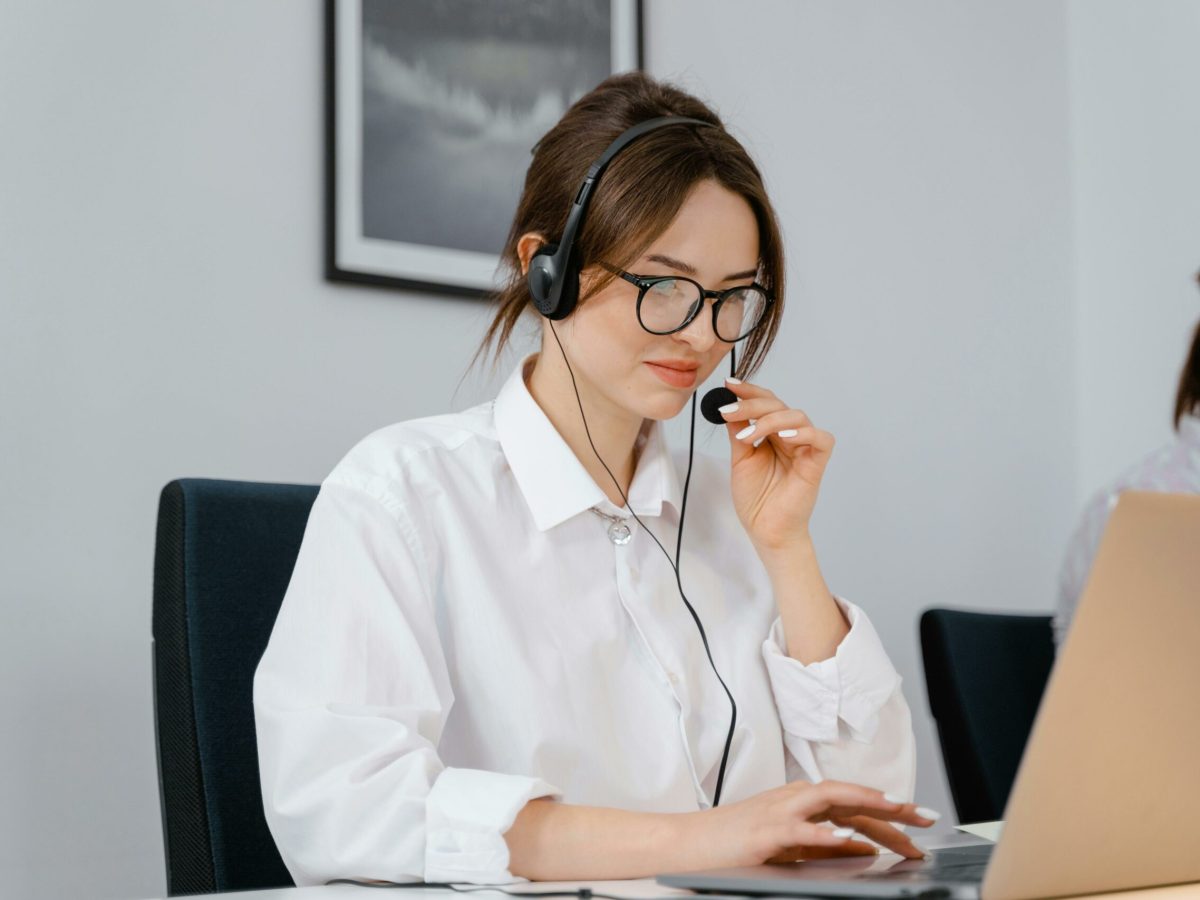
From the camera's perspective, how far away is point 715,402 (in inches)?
50.7

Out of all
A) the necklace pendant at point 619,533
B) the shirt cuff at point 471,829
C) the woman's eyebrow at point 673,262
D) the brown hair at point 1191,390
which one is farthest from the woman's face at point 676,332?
the brown hair at point 1191,390

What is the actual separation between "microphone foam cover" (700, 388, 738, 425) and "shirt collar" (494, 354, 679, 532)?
9 centimetres

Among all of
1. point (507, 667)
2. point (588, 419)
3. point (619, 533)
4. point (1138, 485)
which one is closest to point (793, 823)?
point (507, 667)

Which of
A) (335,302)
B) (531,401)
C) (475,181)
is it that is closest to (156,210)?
(335,302)

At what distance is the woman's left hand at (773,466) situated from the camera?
49.9 inches

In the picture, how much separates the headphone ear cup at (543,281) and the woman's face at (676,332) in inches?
1.4

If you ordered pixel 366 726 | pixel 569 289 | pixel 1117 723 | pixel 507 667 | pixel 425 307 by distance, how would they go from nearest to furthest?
pixel 1117 723 < pixel 366 726 < pixel 507 667 < pixel 569 289 < pixel 425 307

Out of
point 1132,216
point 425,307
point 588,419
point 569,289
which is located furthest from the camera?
point 1132,216

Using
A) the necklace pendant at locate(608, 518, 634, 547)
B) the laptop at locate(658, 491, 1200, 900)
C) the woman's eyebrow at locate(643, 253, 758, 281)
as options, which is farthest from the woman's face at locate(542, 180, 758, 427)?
the laptop at locate(658, 491, 1200, 900)

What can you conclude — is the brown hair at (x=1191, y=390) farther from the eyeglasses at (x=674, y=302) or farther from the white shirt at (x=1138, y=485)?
the eyeglasses at (x=674, y=302)

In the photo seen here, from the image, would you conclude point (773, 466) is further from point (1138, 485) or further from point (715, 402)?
point (1138, 485)

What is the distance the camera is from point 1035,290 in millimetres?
2648

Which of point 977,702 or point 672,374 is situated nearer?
point 672,374

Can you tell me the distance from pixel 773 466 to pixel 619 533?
0.18 metres
